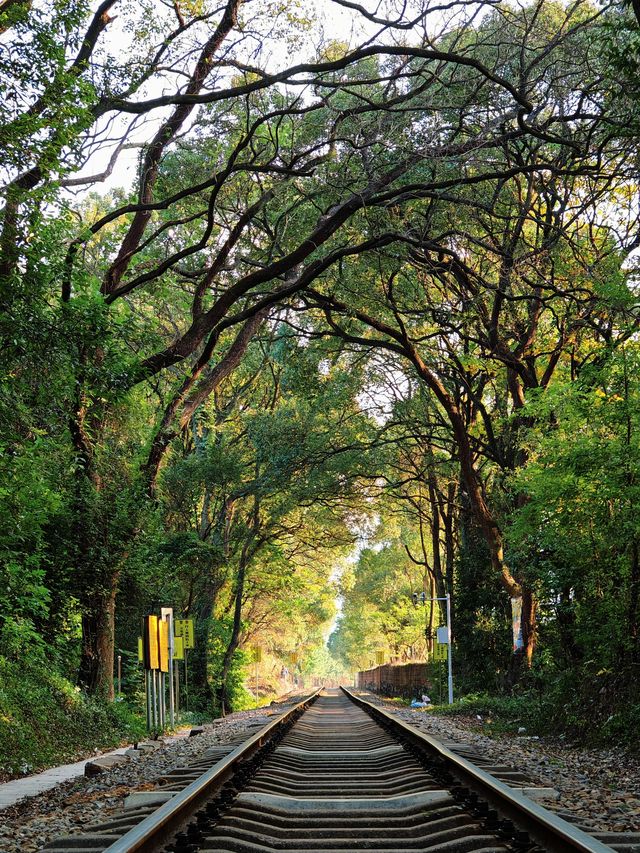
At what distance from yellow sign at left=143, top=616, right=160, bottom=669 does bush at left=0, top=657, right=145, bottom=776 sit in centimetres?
157

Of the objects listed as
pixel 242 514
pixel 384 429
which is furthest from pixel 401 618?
pixel 384 429

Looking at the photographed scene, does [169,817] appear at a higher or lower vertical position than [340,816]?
higher

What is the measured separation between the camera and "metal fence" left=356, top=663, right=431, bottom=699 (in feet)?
122

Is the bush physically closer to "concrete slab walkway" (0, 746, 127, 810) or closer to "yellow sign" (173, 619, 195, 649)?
"concrete slab walkway" (0, 746, 127, 810)

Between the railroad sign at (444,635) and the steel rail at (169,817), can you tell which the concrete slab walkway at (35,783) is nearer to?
the steel rail at (169,817)

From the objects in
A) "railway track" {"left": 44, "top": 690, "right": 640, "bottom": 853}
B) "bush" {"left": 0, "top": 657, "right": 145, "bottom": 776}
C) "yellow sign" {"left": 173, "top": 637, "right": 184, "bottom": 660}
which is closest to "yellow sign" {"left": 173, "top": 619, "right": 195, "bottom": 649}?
"yellow sign" {"left": 173, "top": 637, "right": 184, "bottom": 660}

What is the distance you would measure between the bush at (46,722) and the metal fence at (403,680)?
2046 centimetres

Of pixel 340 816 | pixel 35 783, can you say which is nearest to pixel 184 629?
pixel 35 783

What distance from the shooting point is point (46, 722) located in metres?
13.6

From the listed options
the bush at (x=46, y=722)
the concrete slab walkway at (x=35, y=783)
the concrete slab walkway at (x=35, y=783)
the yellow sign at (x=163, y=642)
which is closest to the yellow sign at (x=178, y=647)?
the yellow sign at (x=163, y=642)

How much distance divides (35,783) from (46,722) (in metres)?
4.27

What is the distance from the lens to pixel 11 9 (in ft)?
34.5

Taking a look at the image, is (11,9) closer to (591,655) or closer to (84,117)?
(84,117)

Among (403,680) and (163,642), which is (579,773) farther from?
(403,680)
